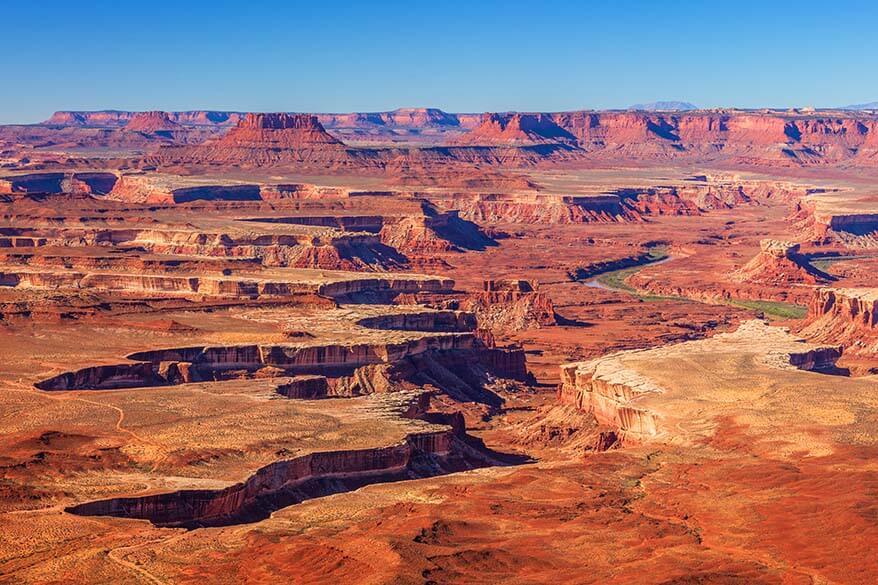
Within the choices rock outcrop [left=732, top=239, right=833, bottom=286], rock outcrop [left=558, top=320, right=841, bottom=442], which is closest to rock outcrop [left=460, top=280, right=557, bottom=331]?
rock outcrop [left=558, top=320, right=841, bottom=442]

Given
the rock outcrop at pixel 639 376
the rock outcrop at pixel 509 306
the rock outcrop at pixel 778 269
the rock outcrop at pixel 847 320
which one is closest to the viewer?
the rock outcrop at pixel 639 376

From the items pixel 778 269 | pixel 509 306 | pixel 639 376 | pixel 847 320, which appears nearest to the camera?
pixel 639 376

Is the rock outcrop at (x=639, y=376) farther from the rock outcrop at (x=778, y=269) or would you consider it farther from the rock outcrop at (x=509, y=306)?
the rock outcrop at (x=778, y=269)

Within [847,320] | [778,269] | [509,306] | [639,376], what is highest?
[778,269]

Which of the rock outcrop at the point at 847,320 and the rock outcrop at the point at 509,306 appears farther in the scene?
the rock outcrop at the point at 509,306

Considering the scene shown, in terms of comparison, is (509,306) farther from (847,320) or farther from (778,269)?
(778,269)

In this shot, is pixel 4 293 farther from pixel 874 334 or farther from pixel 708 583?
pixel 708 583

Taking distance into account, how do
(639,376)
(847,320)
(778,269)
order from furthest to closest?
1. (778,269)
2. (847,320)
3. (639,376)

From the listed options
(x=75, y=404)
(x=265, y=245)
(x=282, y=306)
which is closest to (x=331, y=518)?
(x=75, y=404)

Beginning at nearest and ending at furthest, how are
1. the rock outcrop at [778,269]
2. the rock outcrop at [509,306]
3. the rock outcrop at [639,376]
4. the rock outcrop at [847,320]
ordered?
the rock outcrop at [639,376], the rock outcrop at [847,320], the rock outcrop at [509,306], the rock outcrop at [778,269]

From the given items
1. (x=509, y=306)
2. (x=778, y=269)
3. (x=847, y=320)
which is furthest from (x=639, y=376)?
(x=778, y=269)

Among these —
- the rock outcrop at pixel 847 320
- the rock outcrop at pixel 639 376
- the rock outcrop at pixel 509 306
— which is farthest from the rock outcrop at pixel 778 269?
the rock outcrop at pixel 639 376

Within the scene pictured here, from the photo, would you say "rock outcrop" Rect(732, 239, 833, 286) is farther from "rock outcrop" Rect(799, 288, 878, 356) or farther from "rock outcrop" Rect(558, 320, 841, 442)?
"rock outcrop" Rect(558, 320, 841, 442)
